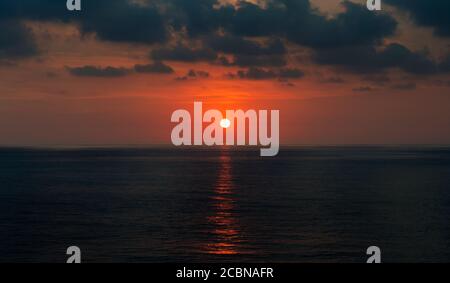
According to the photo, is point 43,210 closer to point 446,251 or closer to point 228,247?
point 228,247

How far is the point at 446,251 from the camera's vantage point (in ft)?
184

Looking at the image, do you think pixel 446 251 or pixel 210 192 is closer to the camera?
pixel 446 251

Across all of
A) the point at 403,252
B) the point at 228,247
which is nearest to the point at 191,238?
the point at 228,247

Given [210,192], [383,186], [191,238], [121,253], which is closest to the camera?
[121,253]

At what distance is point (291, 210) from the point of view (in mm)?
82562

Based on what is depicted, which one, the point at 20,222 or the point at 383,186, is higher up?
the point at 383,186

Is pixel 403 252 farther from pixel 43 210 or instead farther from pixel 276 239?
pixel 43 210

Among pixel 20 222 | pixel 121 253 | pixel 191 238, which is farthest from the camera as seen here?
pixel 20 222
